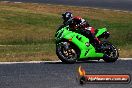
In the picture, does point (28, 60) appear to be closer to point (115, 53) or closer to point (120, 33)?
point (115, 53)

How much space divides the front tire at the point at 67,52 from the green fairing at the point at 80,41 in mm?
146

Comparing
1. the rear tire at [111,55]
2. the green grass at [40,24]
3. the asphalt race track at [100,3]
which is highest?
the rear tire at [111,55]

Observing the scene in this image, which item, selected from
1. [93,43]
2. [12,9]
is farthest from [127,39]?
[12,9]

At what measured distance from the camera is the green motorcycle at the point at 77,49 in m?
14.5

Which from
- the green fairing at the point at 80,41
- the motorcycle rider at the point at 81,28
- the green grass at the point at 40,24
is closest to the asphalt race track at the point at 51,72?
the green fairing at the point at 80,41

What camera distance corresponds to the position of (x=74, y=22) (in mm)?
14922

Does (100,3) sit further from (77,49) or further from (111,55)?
(77,49)

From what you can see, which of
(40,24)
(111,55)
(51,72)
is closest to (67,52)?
(111,55)

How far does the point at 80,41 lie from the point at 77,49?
0.26 m

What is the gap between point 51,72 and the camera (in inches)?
492

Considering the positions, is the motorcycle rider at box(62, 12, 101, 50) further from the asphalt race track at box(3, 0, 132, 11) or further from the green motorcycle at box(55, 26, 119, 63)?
the asphalt race track at box(3, 0, 132, 11)

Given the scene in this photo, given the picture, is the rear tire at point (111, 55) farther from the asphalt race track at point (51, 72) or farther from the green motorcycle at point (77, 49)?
the asphalt race track at point (51, 72)

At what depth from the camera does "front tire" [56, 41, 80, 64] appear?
14.4 metres

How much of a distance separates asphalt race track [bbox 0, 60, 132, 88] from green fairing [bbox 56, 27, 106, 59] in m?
0.27
